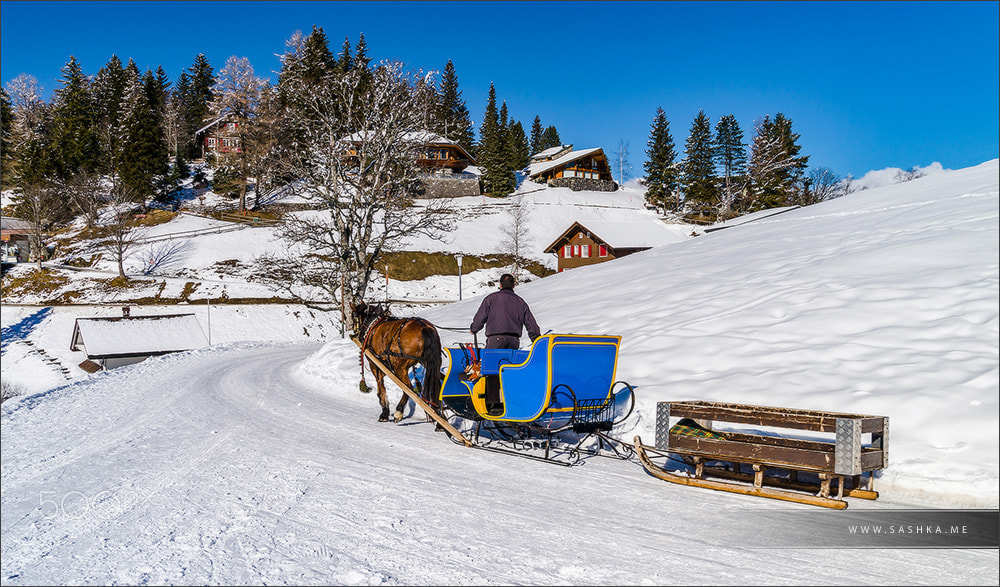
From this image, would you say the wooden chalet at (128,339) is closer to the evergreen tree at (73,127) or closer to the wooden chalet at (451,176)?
the evergreen tree at (73,127)

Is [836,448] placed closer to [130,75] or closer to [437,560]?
[437,560]

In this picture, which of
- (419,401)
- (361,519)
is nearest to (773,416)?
(361,519)

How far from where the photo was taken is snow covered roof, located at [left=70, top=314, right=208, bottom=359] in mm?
29141

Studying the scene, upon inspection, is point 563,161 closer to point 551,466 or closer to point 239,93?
point 239,93

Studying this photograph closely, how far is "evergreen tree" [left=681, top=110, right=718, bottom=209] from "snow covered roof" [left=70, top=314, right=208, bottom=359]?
53098 millimetres

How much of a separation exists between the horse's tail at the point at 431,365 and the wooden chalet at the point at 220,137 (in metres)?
60.6

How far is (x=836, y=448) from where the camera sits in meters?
5.07

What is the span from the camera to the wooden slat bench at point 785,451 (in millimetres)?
5105

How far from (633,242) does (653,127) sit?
35225mm

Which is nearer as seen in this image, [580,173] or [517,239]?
[517,239]

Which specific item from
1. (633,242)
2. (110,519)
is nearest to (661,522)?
(110,519)

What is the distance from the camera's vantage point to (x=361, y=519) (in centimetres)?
466

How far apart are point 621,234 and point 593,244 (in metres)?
3.47

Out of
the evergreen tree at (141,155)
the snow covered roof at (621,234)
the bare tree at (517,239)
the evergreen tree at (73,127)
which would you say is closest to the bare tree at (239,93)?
the evergreen tree at (141,155)
